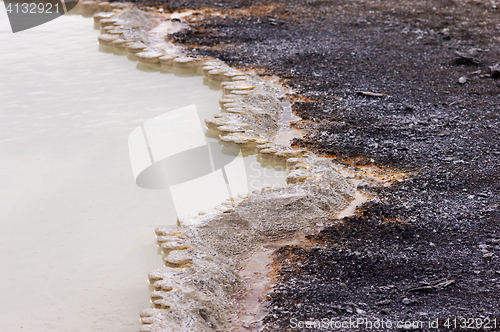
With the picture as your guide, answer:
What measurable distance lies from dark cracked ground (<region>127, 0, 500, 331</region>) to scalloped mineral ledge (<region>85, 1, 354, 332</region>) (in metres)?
0.30

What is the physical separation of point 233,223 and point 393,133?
2512 mm

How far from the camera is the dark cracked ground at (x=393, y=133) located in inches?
138

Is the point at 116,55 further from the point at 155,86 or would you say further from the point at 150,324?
the point at 150,324

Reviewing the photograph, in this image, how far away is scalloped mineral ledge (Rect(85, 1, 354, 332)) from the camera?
338 cm

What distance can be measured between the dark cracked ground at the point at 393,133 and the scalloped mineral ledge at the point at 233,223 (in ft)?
0.99

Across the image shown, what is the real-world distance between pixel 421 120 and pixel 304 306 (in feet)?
11.6

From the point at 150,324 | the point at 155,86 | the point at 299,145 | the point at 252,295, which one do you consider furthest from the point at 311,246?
the point at 155,86
